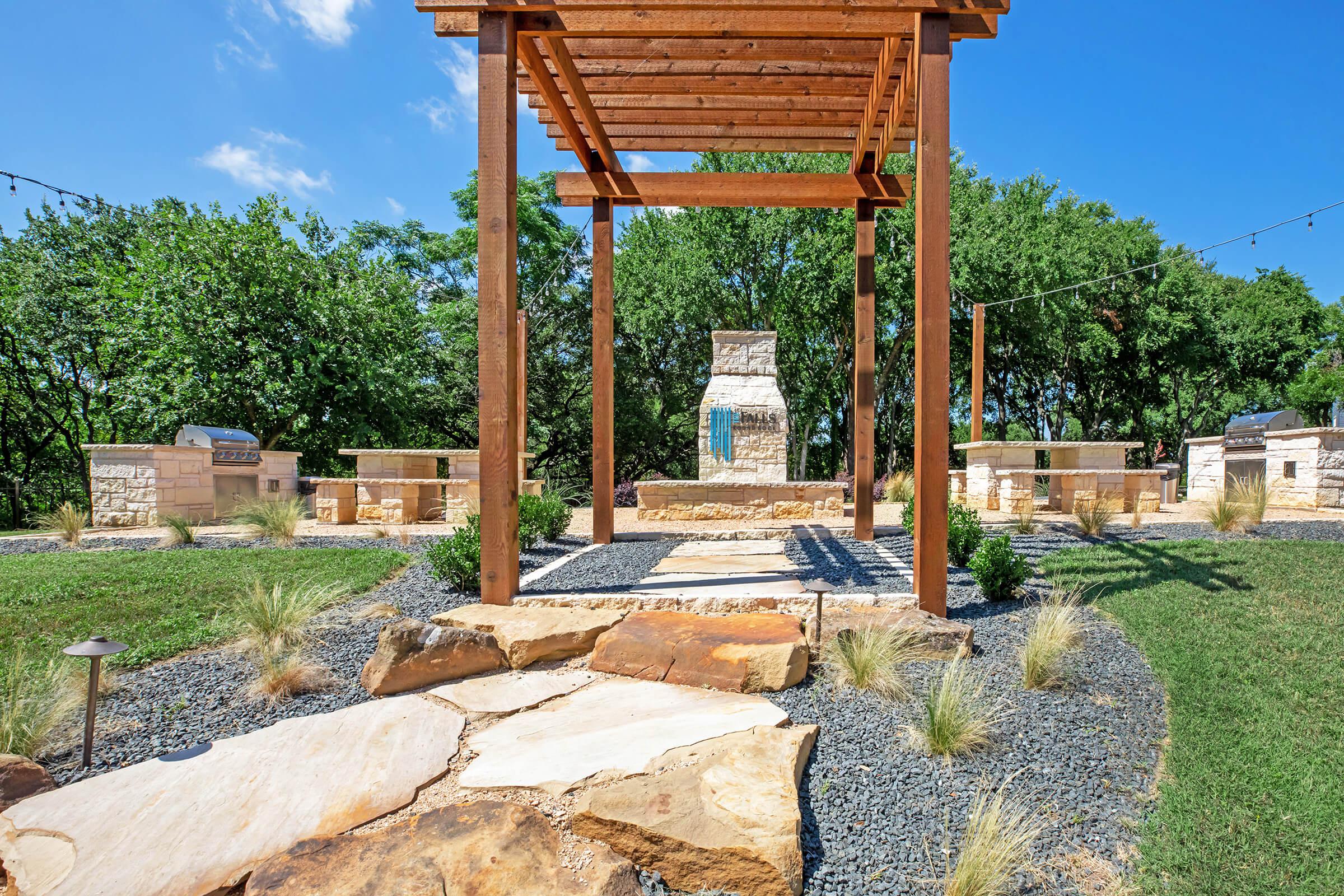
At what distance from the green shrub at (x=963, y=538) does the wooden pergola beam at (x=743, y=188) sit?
3.36m

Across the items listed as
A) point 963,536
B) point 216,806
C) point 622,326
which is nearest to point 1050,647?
point 963,536

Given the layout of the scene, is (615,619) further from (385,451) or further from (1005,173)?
(1005,173)

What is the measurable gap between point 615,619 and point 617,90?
463 cm

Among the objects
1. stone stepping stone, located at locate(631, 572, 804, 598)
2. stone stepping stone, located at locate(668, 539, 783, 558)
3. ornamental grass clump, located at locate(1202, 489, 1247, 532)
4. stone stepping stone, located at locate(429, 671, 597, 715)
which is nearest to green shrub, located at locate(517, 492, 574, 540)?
stone stepping stone, located at locate(668, 539, 783, 558)

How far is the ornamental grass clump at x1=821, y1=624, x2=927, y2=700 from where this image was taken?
3.11 m

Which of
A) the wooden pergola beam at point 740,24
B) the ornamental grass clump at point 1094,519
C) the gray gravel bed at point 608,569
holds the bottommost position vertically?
the gray gravel bed at point 608,569

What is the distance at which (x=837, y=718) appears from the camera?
2.87m

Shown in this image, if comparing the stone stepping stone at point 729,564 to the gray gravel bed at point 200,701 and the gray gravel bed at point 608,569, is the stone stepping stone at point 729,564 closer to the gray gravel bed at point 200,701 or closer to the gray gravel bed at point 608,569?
the gray gravel bed at point 608,569

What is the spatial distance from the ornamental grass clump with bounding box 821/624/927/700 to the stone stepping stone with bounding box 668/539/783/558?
2668 millimetres

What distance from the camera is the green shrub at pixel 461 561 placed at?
4797 mm

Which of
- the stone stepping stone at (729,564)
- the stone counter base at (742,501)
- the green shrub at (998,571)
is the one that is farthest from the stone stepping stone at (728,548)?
the green shrub at (998,571)

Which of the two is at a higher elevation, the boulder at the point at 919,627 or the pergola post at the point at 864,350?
the pergola post at the point at 864,350

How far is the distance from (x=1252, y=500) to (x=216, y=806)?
10.2 metres

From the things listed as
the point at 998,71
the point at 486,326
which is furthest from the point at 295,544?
the point at 998,71
